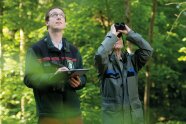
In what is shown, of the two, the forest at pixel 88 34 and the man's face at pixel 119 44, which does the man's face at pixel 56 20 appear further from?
the forest at pixel 88 34

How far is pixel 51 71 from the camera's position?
3164 millimetres

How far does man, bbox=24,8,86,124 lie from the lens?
10.0 feet

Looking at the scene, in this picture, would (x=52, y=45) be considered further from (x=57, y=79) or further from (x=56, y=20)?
(x=57, y=79)

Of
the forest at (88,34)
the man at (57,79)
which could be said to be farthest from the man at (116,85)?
the forest at (88,34)

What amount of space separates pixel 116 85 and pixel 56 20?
0.79 metres

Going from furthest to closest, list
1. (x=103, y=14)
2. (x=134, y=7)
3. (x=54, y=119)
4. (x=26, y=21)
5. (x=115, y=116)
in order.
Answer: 1. (x=26, y=21)
2. (x=103, y=14)
3. (x=134, y=7)
4. (x=115, y=116)
5. (x=54, y=119)

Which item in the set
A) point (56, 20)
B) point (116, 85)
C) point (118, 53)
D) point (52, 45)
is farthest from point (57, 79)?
point (118, 53)

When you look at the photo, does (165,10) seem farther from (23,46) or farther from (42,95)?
(42,95)

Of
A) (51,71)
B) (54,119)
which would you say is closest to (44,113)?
(54,119)

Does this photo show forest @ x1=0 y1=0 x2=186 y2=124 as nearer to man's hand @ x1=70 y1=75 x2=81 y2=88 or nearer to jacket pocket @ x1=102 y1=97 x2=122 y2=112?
jacket pocket @ x1=102 y1=97 x2=122 y2=112

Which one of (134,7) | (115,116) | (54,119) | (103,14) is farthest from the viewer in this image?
(103,14)

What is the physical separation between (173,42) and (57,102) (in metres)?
10.2

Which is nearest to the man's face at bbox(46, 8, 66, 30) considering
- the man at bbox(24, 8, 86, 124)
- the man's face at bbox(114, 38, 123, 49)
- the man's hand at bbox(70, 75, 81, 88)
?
the man at bbox(24, 8, 86, 124)

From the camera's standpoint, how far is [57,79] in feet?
9.73
